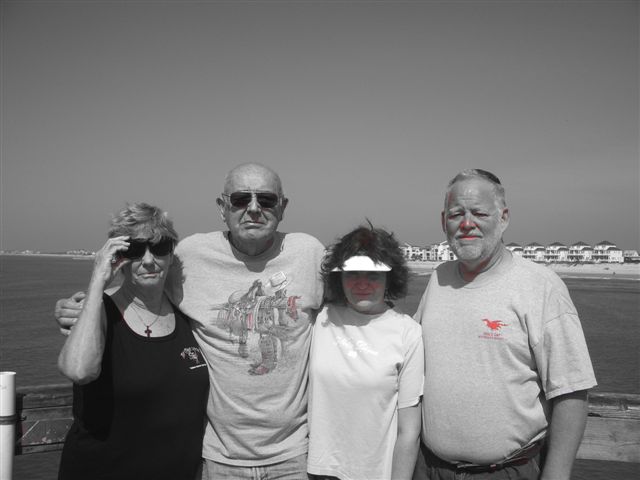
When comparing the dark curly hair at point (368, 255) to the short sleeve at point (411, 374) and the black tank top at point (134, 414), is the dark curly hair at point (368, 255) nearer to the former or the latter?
the short sleeve at point (411, 374)

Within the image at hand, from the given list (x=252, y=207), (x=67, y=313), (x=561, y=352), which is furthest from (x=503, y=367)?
(x=67, y=313)

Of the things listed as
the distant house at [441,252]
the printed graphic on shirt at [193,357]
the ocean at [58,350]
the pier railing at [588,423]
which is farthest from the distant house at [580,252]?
the printed graphic on shirt at [193,357]

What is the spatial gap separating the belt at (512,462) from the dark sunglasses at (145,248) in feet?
7.50

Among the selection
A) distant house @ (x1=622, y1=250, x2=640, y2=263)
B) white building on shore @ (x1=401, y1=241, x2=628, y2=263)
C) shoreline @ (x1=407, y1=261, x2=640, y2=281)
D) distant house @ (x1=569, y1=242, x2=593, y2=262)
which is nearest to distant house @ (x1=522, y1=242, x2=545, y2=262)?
white building on shore @ (x1=401, y1=241, x2=628, y2=263)

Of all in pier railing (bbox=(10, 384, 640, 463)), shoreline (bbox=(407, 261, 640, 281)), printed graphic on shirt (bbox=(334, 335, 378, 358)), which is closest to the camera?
printed graphic on shirt (bbox=(334, 335, 378, 358))

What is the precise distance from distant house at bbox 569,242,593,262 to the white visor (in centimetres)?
16109

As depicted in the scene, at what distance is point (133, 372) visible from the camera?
3090mm

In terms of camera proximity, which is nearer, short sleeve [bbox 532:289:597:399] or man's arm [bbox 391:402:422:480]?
short sleeve [bbox 532:289:597:399]

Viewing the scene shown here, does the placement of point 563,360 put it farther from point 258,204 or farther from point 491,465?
point 258,204

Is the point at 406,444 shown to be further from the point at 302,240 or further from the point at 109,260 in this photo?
the point at 109,260

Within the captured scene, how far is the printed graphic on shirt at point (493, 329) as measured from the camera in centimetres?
301

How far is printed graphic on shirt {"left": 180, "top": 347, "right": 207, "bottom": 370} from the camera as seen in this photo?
3319 mm

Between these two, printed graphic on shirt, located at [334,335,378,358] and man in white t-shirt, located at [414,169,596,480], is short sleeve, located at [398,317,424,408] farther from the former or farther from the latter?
printed graphic on shirt, located at [334,335,378,358]

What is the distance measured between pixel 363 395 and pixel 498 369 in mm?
819
